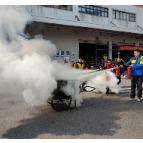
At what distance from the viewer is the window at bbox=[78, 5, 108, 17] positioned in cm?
1667

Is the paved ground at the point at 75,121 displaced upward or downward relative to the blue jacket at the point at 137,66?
downward

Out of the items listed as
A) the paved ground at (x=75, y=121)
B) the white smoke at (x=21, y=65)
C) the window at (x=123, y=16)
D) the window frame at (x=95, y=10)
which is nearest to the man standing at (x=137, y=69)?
the paved ground at (x=75, y=121)

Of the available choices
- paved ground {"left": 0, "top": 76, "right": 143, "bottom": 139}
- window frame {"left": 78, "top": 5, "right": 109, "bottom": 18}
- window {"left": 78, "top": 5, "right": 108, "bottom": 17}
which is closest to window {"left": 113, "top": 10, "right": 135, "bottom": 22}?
window frame {"left": 78, "top": 5, "right": 109, "bottom": 18}

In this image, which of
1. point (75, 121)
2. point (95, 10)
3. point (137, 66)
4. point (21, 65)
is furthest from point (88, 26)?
point (75, 121)

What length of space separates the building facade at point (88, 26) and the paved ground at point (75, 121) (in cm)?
864

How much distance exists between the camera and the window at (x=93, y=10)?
1667cm

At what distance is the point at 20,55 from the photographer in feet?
12.9

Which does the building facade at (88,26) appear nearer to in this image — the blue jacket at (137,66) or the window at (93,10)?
the window at (93,10)

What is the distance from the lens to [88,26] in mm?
14883

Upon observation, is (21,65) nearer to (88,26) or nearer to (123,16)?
(88,26)

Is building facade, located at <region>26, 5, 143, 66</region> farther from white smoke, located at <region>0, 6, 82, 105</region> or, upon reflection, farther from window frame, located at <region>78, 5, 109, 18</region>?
white smoke, located at <region>0, 6, 82, 105</region>

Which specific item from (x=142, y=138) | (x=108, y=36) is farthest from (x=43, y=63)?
(x=108, y=36)

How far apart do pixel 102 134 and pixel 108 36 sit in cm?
1661

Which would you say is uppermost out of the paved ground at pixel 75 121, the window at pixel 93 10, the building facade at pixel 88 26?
the window at pixel 93 10
